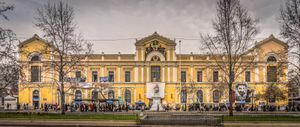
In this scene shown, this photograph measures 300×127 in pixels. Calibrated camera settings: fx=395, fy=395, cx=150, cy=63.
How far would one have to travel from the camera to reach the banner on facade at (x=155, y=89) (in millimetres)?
78250

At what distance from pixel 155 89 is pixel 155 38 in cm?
→ 1048

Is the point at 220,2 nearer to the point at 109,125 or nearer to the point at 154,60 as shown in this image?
the point at 109,125

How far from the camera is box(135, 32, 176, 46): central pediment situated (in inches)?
3162

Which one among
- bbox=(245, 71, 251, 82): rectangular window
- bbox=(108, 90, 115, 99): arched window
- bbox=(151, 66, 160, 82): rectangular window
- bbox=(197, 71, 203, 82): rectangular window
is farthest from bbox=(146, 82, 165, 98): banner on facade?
bbox=(245, 71, 251, 82): rectangular window

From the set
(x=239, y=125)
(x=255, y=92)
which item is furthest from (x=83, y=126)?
(x=255, y=92)

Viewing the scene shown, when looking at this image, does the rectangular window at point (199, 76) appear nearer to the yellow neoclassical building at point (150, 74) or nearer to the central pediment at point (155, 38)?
the yellow neoclassical building at point (150, 74)

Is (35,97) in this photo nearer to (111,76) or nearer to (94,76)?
(94,76)

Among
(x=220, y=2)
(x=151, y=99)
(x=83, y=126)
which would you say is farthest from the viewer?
(x=151, y=99)

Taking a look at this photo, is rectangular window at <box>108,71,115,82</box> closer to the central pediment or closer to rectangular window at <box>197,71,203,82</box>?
the central pediment

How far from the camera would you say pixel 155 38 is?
80.6 metres

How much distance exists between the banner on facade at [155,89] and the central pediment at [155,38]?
8.40 m

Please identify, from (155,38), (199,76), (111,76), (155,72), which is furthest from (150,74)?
(199,76)

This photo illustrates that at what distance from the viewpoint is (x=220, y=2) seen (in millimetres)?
39188

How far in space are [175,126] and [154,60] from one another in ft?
184
